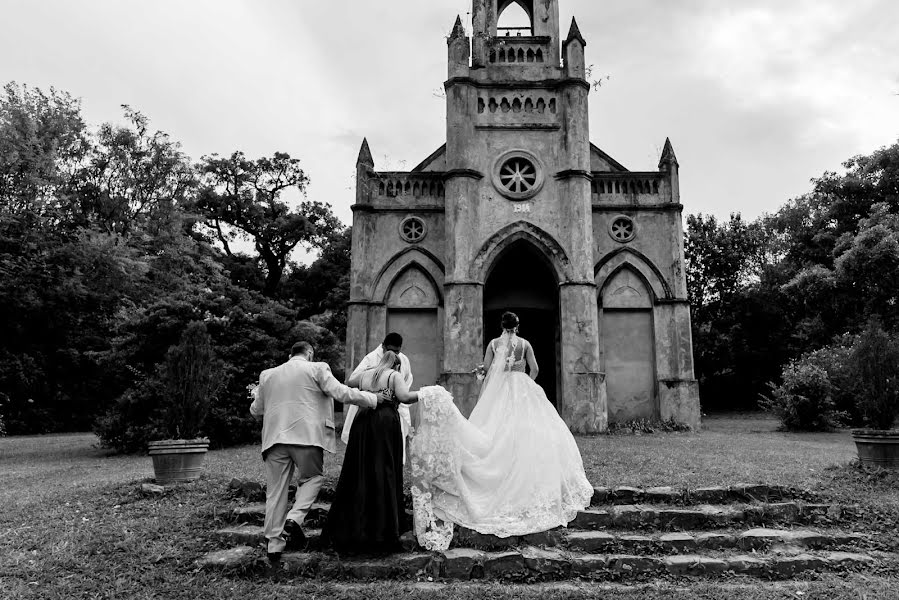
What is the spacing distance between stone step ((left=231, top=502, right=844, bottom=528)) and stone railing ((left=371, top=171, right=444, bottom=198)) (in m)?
14.2

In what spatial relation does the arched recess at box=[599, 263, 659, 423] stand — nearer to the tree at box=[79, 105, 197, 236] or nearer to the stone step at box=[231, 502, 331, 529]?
the stone step at box=[231, 502, 331, 529]

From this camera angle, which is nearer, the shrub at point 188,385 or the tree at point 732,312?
the shrub at point 188,385

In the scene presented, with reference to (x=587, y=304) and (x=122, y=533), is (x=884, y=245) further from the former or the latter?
(x=122, y=533)

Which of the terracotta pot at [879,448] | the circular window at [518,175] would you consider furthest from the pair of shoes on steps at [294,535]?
the circular window at [518,175]

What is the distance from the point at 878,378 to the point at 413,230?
13.4m

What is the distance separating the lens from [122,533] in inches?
286

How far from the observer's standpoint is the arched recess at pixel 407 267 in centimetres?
2011

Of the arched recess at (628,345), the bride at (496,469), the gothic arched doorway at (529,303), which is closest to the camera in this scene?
the bride at (496,469)

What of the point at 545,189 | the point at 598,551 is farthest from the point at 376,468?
the point at 545,189

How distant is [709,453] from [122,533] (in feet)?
34.6

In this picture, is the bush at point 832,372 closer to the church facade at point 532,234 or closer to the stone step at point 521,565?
the church facade at point 532,234

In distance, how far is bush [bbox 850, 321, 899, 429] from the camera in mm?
10648

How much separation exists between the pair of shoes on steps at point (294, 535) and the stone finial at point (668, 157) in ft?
60.0

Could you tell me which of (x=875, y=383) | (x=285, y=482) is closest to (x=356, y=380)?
(x=285, y=482)
